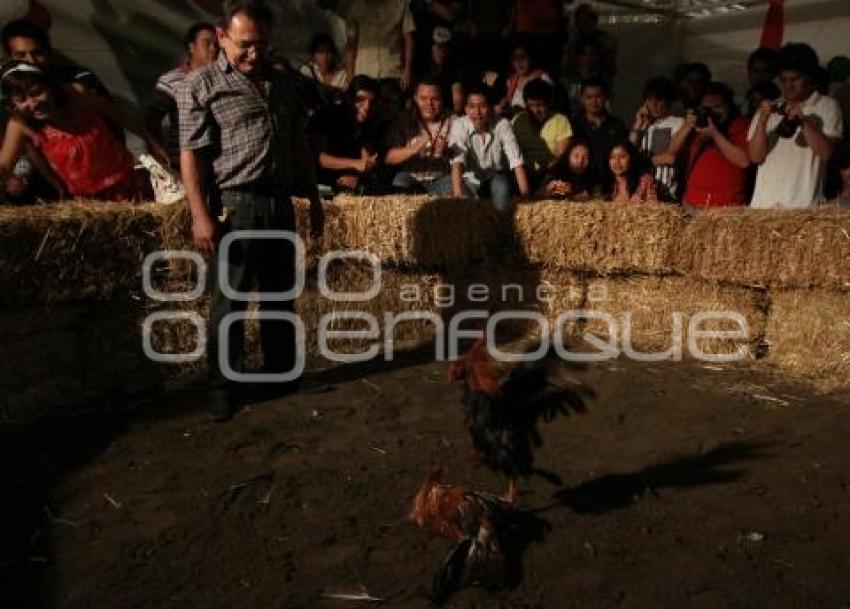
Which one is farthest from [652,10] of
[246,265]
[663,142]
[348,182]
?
[246,265]

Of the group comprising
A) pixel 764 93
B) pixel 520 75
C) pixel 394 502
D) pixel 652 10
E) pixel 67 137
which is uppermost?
pixel 652 10

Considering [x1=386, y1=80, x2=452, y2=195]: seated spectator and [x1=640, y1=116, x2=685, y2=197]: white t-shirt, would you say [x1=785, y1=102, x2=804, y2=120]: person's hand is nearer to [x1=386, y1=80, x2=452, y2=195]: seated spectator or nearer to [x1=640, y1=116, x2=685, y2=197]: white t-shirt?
[x1=640, y1=116, x2=685, y2=197]: white t-shirt

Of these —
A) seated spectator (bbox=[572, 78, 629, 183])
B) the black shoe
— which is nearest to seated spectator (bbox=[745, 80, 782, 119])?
seated spectator (bbox=[572, 78, 629, 183])

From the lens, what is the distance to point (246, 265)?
4512 millimetres

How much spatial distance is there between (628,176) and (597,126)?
75 cm

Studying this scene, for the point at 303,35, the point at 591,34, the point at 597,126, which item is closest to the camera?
the point at 597,126

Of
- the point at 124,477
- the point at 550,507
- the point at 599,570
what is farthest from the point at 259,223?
the point at 599,570

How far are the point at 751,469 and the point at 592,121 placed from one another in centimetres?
444

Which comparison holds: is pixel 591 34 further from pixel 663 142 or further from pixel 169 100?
pixel 169 100

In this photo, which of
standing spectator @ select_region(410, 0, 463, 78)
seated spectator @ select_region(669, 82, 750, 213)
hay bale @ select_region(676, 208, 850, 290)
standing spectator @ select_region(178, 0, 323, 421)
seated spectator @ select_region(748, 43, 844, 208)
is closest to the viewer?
standing spectator @ select_region(178, 0, 323, 421)

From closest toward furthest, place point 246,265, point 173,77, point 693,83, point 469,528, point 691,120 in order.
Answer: point 469,528 → point 246,265 → point 173,77 → point 691,120 → point 693,83

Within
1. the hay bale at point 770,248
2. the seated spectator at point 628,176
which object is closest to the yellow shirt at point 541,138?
the seated spectator at point 628,176

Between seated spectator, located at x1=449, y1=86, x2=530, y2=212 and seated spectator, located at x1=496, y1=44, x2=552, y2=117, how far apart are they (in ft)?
4.36

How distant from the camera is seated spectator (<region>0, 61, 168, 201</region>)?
16.2 ft
